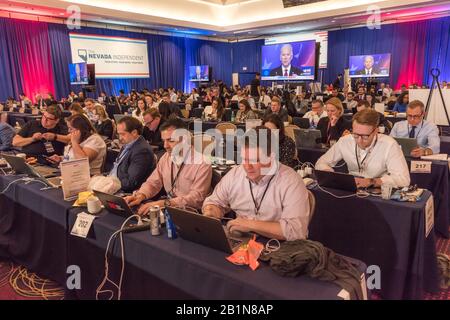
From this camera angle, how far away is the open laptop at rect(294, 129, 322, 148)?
4.34m

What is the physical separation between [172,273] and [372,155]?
196 centimetres

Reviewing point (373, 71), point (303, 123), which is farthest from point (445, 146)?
point (373, 71)

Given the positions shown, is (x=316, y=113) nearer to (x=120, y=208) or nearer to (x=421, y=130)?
(x=421, y=130)

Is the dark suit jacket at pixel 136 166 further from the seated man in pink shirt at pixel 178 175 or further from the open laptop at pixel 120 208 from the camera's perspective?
the open laptop at pixel 120 208

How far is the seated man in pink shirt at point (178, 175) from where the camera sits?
2475 millimetres

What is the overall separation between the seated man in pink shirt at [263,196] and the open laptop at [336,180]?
0.76 meters

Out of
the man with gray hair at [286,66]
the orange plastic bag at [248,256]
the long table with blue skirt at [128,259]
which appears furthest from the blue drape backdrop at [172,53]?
the orange plastic bag at [248,256]

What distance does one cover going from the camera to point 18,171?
3.31m

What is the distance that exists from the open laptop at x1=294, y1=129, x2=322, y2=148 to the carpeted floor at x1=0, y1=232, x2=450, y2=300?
1.81 meters

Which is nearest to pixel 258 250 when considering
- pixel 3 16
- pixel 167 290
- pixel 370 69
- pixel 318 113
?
pixel 167 290

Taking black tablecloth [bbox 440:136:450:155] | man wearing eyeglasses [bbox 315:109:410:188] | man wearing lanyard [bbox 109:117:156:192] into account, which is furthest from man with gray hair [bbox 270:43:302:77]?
man wearing lanyard [bbox 109:117:156:192]

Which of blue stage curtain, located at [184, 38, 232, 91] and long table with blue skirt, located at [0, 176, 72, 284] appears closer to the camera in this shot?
long table with blue skirt, located at [0, 176, 72, 284]

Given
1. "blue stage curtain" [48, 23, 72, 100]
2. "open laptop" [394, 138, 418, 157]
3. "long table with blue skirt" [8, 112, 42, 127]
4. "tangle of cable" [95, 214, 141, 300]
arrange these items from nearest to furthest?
"tangle of cable" [95, 214, 141, 300] → "open laptop" [394, 138, 418, 157] → "long table with blue skirt" [8, 112, 42, 127] → "blue stage curtain" [48, 23, 72, 100]

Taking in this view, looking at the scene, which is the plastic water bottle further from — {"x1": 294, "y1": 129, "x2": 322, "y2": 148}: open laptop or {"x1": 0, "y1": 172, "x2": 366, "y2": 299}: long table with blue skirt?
{"x1": 294, "y1": 129, "x2": 322, "y2": 148}: open laptop
